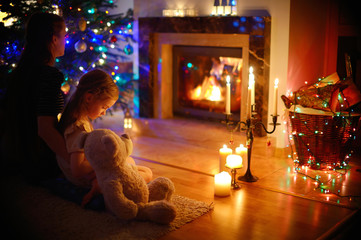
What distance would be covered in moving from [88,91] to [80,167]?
406 mm

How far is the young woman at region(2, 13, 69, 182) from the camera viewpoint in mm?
2258

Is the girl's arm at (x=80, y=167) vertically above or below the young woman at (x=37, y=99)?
below

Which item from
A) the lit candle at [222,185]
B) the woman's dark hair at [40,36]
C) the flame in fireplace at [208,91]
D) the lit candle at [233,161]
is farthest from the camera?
the flame in fireplace at [208,91]

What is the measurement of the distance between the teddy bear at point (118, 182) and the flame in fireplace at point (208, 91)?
87.7 inches

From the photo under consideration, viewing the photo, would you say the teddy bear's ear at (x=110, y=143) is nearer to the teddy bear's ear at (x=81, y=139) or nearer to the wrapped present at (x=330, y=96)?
the teddy bear's ear at (x=81, y=139)

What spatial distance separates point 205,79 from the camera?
4.28m

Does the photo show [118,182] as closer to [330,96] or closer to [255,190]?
[255,190]

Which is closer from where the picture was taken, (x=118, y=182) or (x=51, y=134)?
(x=118, y=182)

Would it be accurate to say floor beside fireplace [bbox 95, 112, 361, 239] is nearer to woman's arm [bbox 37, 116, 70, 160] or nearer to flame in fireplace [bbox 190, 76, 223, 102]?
flame in fireplace [bbox 190, 76, 223, 102]

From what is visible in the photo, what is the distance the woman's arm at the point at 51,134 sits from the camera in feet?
7.35

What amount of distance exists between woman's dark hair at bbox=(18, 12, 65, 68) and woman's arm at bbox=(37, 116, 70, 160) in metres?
0.34

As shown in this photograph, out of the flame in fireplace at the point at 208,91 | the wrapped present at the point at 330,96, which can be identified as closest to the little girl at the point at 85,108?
the wrapped present at the point at 330,96

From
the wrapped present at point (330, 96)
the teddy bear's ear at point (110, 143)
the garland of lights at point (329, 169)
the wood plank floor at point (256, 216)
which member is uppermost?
the wrapped present at point (330, 96)

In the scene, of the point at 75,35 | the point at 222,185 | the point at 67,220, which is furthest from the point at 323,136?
the point at 75,35
